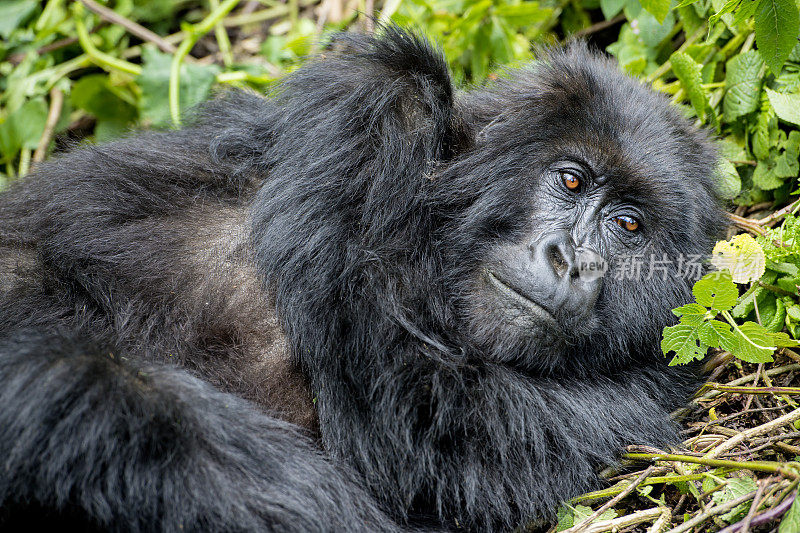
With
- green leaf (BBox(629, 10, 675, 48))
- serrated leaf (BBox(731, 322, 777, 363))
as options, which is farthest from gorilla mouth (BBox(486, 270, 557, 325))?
green leaf (BBox(629, 10, 675, 48))

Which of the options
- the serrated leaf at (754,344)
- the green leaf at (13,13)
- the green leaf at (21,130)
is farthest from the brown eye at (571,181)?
the green leaf at (13,13)

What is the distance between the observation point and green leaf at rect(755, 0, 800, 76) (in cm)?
339

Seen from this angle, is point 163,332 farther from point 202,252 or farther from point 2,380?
point 2,380

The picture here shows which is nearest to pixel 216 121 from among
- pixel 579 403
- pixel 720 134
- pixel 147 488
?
pixel 147 488

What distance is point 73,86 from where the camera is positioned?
18.9 ft

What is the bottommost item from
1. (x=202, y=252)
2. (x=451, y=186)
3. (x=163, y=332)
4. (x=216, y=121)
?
(x=163, y=332)

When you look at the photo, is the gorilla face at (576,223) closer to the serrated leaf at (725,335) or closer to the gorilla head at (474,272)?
the gorilla head at (474,272)

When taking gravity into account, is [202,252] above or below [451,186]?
below

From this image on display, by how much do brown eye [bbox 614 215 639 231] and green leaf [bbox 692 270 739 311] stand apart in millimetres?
506

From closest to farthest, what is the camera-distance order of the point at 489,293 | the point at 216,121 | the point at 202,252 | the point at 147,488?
1. the point at 147,488
2. the point at 489,293
3. the point at 202,252
4. the point at 216,121

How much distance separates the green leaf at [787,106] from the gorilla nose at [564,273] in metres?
1.50

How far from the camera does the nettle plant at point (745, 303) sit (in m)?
3.00

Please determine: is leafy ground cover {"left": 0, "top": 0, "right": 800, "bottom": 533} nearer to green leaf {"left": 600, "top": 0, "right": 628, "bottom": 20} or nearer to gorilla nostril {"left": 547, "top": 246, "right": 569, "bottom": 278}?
green leaf {"left": 600, "top": 0, "right": 628, "bottom": 20}

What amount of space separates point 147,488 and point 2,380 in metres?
0.66
